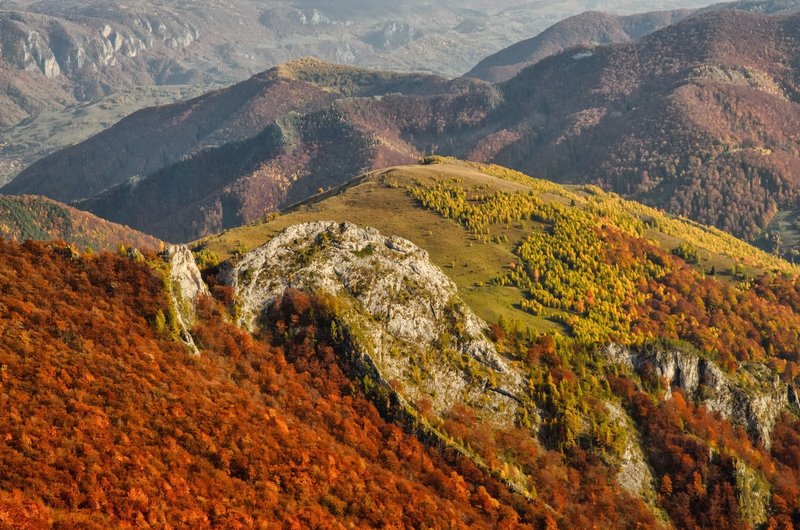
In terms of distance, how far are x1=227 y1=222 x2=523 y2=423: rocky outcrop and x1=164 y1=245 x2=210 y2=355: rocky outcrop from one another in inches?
280

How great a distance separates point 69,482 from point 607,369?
10531 cm

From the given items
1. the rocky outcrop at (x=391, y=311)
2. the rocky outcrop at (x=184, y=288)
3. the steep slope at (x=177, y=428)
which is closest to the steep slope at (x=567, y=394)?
the rocky outcrop at (x=391, y=311)

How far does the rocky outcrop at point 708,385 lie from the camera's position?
13438 cm

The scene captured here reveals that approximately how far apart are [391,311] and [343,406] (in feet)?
78.5

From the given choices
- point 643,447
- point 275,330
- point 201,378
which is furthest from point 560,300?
point 201,378

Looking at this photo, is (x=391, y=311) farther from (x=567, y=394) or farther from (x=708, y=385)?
(x=708, y=385)

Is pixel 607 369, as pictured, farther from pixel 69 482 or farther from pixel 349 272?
pixel 69 482

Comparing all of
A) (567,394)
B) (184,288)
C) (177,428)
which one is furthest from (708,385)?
(177,428)

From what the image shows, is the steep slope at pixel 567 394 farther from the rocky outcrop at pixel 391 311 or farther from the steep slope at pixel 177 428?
the steep slope at pixel 177 428

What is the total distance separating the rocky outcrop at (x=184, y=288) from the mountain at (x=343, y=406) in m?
0.37

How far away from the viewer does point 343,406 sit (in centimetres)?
8800

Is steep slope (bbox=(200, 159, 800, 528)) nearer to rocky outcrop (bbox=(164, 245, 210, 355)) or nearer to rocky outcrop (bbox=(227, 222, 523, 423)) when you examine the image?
rocky outcrop (bbox=(227, 222, 523, 423))

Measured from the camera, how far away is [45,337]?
7019cm

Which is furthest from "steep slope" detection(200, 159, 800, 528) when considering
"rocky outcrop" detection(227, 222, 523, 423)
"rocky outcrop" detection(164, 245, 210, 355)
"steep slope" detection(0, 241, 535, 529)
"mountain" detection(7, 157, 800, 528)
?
"steep slope" detection(0, 241, 535, 529)
